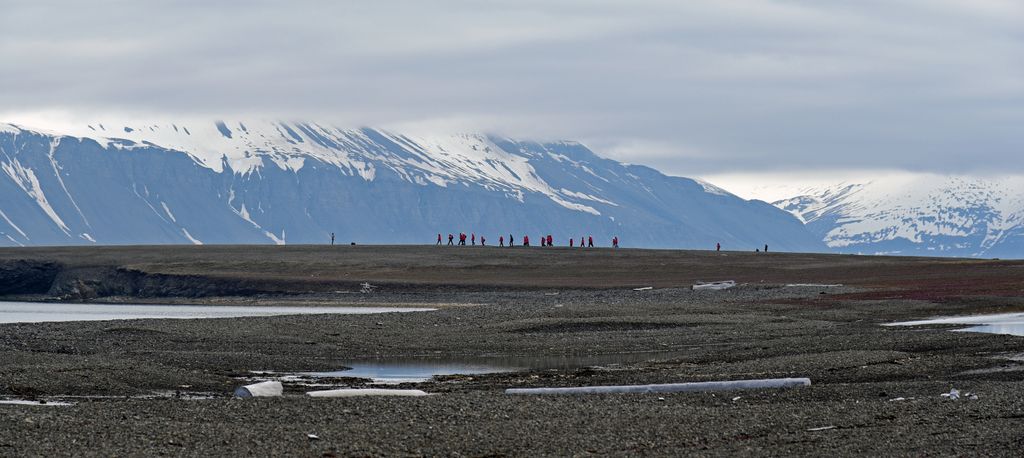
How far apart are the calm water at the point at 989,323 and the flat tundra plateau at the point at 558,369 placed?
4.66ft

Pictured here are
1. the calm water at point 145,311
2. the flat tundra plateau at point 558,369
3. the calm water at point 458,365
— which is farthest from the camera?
the calm water at point 145,311

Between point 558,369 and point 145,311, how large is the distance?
37679mm

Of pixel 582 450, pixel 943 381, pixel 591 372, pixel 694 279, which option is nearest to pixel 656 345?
pixel 591 372

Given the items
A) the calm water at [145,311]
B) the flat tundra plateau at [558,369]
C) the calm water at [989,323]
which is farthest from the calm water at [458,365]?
the calm water at [145,311]

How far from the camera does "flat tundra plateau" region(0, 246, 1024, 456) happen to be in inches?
869

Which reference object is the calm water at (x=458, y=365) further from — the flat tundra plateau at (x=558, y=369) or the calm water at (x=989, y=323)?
the calm water at (x=989, y=323)

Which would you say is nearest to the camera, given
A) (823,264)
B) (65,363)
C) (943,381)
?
(943,381)

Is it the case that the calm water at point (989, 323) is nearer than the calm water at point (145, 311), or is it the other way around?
the calm water at point (989, 323)

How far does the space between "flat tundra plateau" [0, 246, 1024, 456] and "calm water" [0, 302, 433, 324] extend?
3.87 m

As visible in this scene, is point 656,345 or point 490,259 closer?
point 656,345

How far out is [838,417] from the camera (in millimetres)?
24047

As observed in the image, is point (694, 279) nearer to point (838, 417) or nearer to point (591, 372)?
point (591, 372)

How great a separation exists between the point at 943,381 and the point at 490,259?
66339 millimetres

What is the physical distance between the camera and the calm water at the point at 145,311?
205 feet
